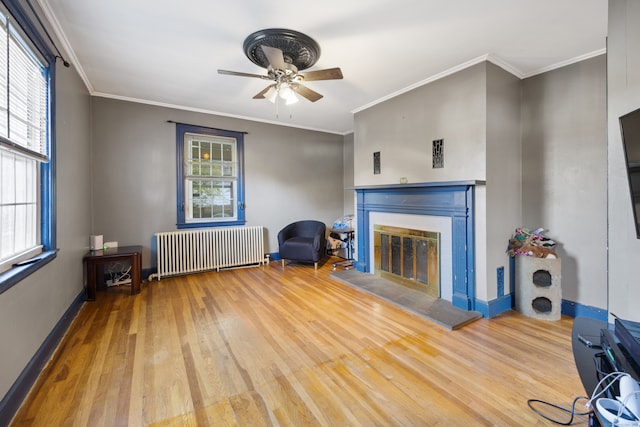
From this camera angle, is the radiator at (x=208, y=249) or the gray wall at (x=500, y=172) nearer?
the gray wall at (x=500, y=172)

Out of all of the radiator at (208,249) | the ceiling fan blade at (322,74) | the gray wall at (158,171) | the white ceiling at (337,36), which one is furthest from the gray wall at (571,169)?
the radiator at (208,249)

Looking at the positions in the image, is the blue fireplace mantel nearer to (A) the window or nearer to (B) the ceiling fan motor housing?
(B) the ceiling fan motor housing

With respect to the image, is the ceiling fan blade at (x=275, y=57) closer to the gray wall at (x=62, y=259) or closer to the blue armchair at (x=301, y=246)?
the gray wall at (x=62, y=259)

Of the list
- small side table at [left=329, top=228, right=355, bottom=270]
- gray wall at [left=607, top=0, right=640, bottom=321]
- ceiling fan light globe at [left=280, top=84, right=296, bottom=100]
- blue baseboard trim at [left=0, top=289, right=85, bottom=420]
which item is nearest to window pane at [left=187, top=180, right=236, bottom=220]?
→ small side table at [left=329, top=228, right=355, bottom=270]

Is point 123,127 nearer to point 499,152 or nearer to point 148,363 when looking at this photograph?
point 148,363

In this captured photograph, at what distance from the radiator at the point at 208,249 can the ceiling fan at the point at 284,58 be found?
254 centimetres

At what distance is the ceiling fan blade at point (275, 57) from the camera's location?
2104 mm

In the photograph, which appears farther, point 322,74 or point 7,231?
point 322,74

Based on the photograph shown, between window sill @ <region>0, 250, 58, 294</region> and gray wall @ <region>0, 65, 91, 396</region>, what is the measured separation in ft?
0.19

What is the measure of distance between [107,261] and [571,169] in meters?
5.21

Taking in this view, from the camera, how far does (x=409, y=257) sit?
3.46m

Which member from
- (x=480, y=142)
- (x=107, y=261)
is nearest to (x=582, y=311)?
(x=480, y=142)

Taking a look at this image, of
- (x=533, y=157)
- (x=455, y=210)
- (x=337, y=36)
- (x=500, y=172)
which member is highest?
(x=337, y=36)

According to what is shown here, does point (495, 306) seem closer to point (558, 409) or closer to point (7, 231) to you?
A: point (558, 409)
